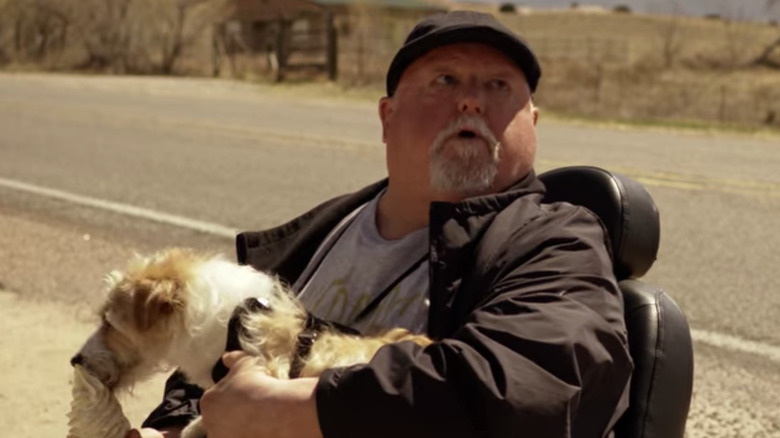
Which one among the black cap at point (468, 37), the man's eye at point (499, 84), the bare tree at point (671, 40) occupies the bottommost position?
the bare tree at point (671, 40)

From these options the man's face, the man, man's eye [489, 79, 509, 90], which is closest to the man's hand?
the man

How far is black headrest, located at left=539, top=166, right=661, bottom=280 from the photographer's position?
2844 millimetres

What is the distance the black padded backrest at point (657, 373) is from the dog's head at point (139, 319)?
3.45 feet

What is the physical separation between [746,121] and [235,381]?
19025mm

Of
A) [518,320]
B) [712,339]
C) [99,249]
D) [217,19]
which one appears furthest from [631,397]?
[217,19]

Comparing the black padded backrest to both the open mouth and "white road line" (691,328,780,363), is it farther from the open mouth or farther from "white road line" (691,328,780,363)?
"white road line" (691,328,780,363)

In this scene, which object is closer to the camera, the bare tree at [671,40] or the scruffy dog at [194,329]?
the scruffy dog at [194,329]

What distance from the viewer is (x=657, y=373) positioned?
2500 millimetres

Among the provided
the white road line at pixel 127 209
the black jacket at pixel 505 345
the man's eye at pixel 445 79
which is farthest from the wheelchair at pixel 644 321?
the white road line at pixel 127 209

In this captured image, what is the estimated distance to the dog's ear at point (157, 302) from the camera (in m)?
2.36

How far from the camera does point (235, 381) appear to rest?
90.3 inches

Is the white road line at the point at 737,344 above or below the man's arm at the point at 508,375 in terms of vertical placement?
below

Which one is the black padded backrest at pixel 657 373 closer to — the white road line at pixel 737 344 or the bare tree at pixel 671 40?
the white road line at pixel 737 344

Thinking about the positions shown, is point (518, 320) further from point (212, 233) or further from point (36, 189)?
point (36, 189)
